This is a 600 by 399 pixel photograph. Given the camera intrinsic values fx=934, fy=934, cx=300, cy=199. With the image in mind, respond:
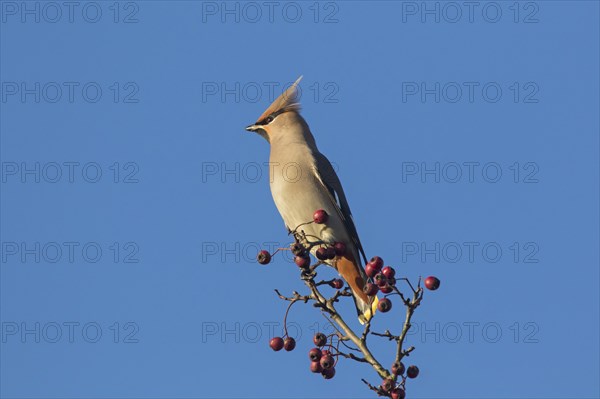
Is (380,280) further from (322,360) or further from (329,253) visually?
(329,253)

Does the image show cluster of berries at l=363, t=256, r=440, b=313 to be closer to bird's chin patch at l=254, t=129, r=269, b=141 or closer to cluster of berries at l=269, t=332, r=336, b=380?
cluster of berries at l=269, t=332, r=336, b=380

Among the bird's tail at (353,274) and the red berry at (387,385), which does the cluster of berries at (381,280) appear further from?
the bird's tail at (353,274)

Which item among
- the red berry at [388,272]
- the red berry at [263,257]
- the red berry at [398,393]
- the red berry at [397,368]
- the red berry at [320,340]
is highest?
the red berry at [263,257]

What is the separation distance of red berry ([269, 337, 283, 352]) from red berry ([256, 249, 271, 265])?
0.99 feet

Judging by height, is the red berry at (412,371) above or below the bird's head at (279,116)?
below

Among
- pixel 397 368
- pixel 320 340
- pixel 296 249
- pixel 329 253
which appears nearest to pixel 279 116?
pixel 329 253

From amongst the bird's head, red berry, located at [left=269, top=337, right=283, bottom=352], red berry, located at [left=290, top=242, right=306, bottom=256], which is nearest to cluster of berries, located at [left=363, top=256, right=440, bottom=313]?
red berry, located at [left=290, top=242, right=306, bottom=256]

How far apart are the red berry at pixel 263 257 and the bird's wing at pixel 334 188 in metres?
1.82

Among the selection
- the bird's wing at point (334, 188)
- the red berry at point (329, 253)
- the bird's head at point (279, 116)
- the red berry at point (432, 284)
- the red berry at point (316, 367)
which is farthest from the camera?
the bird's head at point (279, 116)

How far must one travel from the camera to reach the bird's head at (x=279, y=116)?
5773 millimetres

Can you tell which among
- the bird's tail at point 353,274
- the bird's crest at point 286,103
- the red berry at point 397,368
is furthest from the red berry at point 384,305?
the bird's crest at point 286,103

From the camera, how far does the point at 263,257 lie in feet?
11.7

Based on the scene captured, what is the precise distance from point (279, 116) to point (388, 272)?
8.70ft

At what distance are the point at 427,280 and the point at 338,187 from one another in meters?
2.53
